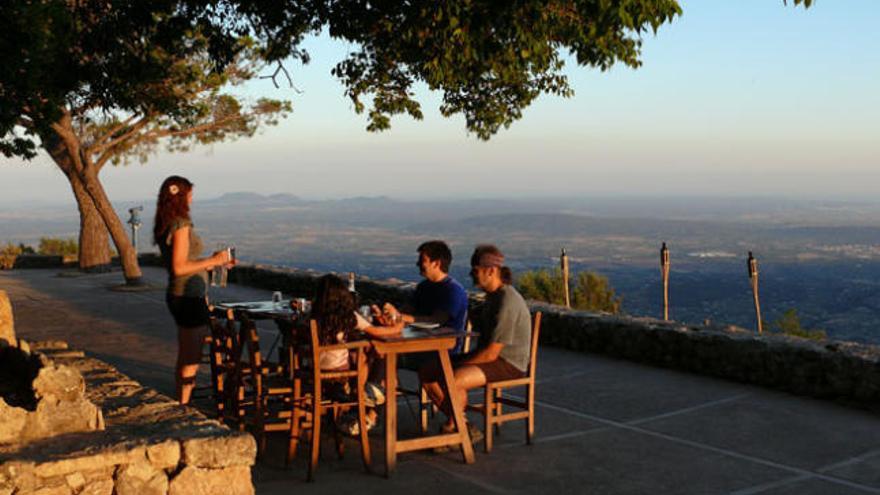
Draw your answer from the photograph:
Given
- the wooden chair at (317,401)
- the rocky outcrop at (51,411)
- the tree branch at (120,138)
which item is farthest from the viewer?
the tree branch at (120,138)

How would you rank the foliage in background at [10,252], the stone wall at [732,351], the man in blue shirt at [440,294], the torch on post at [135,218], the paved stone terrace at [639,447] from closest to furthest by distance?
the paved stone terrace at [639,447] < the man in blue shirt at [440,294] < the stone wall at [732,351] < the torch on post at [135,218] < the foliage in background at [10,252]

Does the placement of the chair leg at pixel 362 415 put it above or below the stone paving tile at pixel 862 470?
above

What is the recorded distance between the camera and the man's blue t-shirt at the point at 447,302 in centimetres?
675

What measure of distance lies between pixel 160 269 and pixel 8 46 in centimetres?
1376

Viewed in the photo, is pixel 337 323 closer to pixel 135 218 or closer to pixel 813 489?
pixel 813 489

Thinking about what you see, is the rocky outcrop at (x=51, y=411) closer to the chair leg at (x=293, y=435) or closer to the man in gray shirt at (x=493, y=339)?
the chair leg at (x=293, y=435)

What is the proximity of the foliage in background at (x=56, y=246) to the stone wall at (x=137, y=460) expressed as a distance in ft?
89.7

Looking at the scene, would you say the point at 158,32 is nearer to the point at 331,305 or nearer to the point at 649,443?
the point at 331,305

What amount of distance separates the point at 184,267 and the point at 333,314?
4.16 ft

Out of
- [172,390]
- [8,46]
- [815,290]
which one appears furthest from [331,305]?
[815,290]

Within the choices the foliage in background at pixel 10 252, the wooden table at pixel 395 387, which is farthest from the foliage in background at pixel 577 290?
the wooden table at pixel 395 387

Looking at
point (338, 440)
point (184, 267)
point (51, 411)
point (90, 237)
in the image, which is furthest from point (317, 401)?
point (90, 237)

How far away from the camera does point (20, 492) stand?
3.80m

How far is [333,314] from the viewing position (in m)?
5.93
